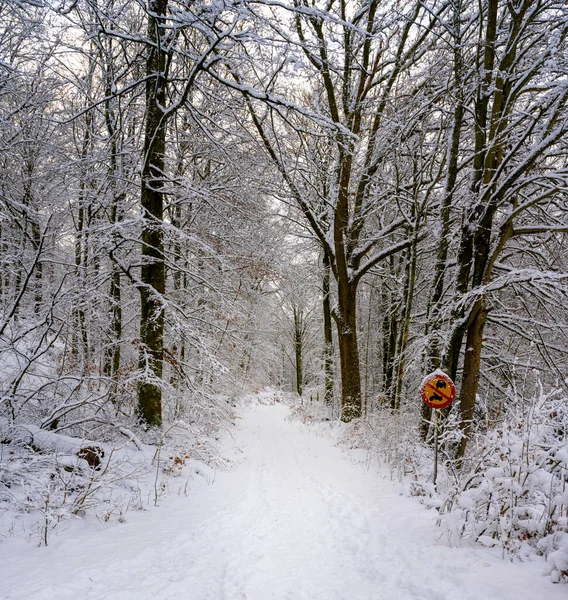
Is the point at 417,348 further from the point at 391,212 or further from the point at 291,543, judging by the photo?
the point at 391,212

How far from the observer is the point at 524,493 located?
9.86 ft

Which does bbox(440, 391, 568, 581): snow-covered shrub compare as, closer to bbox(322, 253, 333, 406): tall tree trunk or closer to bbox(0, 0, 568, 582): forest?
bbox(0, 0, 568, 582): forest

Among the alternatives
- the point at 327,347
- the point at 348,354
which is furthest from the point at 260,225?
the point at 327,347

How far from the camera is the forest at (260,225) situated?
405 centimetres

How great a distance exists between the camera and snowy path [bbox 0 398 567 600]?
257cm

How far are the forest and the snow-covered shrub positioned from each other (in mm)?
19

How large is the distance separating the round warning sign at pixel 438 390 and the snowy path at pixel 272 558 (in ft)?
4.23

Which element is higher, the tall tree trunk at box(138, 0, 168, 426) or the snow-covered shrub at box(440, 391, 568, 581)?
the tall tree trunk at box(138, 0, 168, 426)

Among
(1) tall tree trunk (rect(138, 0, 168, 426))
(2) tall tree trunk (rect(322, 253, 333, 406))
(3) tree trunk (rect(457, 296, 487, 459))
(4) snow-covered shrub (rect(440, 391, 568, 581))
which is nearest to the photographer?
(4) snow-covered shrub (rect(440, 391, 568, 581))

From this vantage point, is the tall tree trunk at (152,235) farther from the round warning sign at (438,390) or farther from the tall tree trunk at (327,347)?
the tall tree trunk at (327,347)

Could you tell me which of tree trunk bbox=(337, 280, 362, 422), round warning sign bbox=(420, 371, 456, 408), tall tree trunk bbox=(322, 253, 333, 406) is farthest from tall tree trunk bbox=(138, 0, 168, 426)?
tall tree trunk bbox=(322, 253, 333, 406)

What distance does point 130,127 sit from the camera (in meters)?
9.37

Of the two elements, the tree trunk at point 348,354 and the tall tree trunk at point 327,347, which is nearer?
the tree trunk at point 348,354

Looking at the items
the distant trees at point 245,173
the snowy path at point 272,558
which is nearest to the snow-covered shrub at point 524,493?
the snowy path at point 272,558
